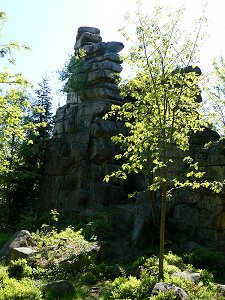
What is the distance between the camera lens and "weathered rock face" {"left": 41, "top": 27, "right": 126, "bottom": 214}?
2531cm

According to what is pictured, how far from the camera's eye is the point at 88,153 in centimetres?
2678

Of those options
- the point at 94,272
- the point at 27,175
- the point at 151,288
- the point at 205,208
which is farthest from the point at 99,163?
the point at 151,288

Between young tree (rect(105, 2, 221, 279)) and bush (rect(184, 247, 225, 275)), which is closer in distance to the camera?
young tree (rect(105, 2, 221, 279))

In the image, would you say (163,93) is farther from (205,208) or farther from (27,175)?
(27,175)

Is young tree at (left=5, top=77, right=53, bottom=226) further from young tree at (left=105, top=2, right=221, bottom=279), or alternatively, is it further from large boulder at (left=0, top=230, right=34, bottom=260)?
young tree at (left=105, top=2, right=221, bottom=279)

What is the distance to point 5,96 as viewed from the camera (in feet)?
40.3

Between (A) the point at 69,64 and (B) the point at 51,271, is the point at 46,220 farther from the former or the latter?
(A) the point at 69,64

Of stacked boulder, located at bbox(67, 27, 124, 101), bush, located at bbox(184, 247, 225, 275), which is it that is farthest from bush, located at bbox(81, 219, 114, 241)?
stacked boulder, located at bbox(67, 27, 124, 101)

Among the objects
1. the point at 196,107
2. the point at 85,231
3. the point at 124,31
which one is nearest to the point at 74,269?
the point at 85,231

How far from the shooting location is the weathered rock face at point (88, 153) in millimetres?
25312

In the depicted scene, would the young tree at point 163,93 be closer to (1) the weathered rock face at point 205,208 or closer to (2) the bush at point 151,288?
(2) the bush at point 151,288

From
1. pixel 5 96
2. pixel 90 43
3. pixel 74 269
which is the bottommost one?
pixel 74 269

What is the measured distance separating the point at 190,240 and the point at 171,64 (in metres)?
10.5

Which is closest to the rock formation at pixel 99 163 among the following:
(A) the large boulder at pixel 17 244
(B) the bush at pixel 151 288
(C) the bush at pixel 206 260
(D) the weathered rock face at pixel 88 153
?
(D) the weathered rock face at pixel 88 153
